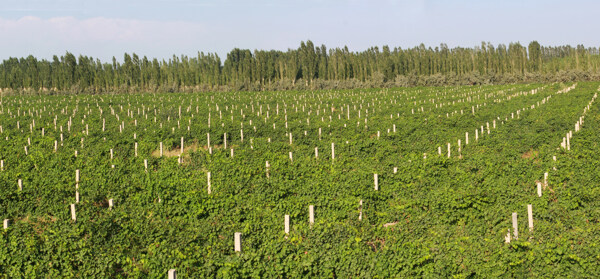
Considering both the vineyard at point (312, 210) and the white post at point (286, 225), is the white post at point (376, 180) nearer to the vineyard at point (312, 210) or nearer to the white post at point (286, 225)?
the vineyard at point (312, 210)

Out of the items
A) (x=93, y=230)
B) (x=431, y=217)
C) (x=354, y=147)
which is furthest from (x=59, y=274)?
(x=354, y=147)

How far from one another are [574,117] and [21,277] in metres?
25.7

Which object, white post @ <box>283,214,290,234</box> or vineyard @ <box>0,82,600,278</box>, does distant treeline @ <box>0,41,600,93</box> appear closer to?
vineyard @ <box>0,82,600,278</box>

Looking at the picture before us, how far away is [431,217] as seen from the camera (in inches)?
448

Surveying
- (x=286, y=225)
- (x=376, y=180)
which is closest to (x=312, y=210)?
(x=286, y=225)

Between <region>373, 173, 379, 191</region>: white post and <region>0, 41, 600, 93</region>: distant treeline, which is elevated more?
<region>0, 41, 600, 93</region>: distant treeline

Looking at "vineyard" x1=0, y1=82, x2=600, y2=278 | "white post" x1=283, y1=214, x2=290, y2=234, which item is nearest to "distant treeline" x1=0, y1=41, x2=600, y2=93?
"vineyard" x1=0, y1=82, x2=600, y2=278

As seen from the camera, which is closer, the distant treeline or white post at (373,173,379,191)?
white post at (373,173,379,191)

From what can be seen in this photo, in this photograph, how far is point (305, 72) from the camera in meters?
105

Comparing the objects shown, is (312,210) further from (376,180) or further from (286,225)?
(376,180)

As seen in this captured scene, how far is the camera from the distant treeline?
99.9m

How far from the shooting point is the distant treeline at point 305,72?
9994 centimetres

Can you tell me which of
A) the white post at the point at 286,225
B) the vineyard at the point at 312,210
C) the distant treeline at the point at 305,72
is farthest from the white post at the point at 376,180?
the distant treeline at the point at 305,72

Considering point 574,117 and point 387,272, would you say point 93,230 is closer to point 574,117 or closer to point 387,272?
point 387,272
